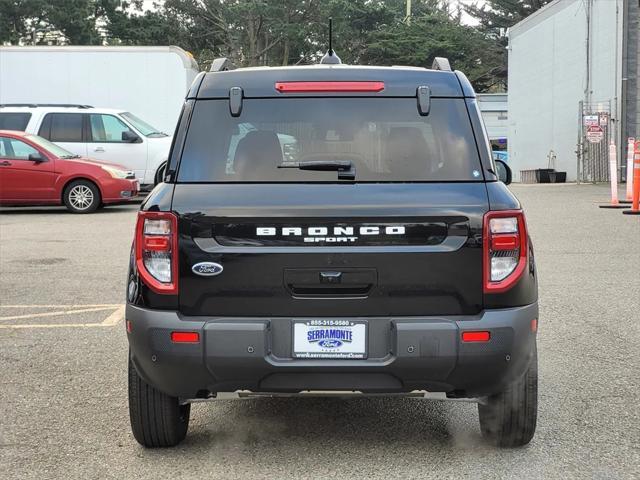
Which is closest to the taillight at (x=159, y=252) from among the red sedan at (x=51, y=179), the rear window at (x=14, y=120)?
the red sedan at (x=51, y=179)

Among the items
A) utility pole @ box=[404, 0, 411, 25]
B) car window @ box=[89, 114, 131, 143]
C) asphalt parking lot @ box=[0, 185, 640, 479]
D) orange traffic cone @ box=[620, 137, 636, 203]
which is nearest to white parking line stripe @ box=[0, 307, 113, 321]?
asphalt parking lot @ box=[0, 185, 640, 479]

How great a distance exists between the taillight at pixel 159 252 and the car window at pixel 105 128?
15154 mm

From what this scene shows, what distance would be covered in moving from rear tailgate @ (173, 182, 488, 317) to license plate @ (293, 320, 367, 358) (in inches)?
1.8

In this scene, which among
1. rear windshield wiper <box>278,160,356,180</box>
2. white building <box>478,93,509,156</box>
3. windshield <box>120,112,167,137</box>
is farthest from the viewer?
white building <box>478,93,509,156</box>

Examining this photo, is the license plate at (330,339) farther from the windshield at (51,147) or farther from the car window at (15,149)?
the car window at (15,149)

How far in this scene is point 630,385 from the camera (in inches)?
201

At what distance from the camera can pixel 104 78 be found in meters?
20.8

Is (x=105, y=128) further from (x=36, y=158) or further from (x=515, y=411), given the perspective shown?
(x=515, y=411)

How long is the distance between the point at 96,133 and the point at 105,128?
218 millimetres

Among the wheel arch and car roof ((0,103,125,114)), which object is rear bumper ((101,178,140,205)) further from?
car roof ((0,103,125,114))

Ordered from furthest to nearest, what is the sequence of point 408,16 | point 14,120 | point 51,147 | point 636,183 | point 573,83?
1. point 408,16
2. point 573,83
3. point 14,120
4. point 51,147
5. point 636,183

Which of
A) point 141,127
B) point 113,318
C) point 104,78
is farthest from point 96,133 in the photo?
point 113,318

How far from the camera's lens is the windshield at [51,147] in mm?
16391

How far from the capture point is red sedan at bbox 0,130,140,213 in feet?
52.9
